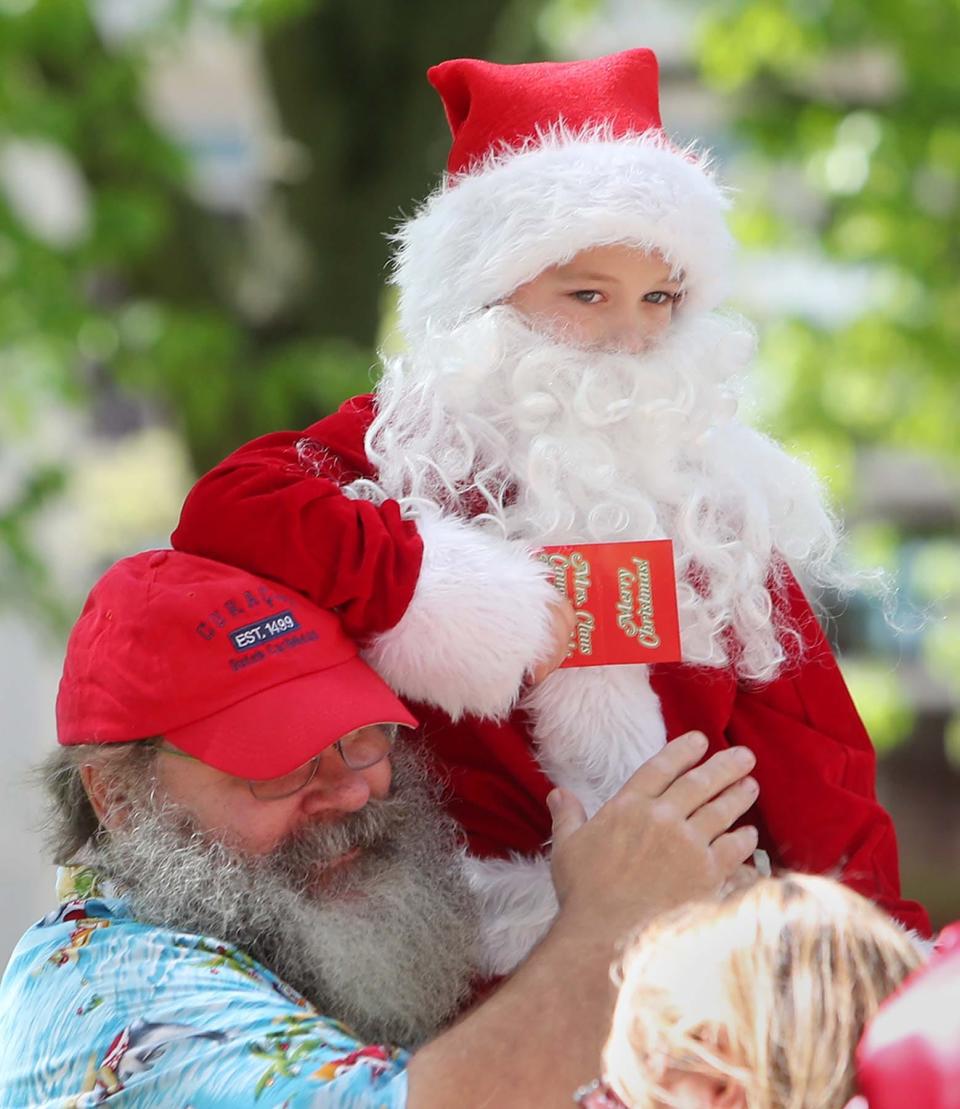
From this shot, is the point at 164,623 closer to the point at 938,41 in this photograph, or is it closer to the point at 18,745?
the point at 938,41

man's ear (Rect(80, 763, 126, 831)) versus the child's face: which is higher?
the child's face

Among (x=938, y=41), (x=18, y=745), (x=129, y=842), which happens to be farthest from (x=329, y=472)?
(x=18, y=745)

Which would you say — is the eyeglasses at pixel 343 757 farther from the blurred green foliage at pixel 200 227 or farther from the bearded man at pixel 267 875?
the blurred green foliage at pixel 200 227

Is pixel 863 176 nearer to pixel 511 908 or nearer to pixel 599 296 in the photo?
pixel 599 296


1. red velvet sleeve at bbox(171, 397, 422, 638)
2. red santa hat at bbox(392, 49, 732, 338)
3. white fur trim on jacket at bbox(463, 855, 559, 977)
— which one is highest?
red santa hat at bbox(392, 49, 732, 338)

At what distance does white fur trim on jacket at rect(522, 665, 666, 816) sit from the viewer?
1.72 m

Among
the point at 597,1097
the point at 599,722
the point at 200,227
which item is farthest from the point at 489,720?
the point at 200,227

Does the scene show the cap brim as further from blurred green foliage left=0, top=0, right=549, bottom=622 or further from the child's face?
blurred green foliage left=0, top=0, right=549, bottom=622

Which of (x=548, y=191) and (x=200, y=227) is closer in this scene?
(x=548, y=191)

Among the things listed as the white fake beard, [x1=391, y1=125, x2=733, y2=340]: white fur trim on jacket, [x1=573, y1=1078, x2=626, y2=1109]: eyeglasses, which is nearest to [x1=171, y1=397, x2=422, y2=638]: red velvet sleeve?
the white fake beard

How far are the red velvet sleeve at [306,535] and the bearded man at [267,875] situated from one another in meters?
0.03

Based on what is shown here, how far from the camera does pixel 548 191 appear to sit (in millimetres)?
1773

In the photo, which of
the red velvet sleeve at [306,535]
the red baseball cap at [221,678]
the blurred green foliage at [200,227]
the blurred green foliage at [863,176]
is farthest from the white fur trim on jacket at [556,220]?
the blurred green foliage at [863,176]

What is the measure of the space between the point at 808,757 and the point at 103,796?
2.65 ft
